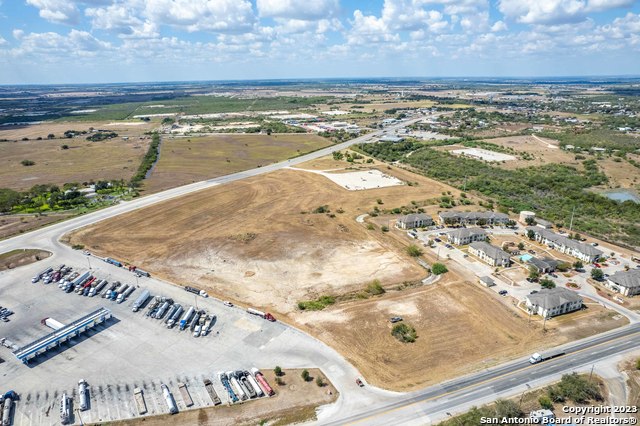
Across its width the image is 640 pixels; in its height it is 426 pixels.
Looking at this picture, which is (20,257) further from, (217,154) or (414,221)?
(217,154)

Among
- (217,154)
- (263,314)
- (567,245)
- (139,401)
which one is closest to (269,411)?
(139,401)

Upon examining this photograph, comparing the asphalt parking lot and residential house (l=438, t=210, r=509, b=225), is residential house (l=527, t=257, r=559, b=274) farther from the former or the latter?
the asphalt parking lot

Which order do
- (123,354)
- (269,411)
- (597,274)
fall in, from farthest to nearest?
(597,274), (123,354), (269,411)

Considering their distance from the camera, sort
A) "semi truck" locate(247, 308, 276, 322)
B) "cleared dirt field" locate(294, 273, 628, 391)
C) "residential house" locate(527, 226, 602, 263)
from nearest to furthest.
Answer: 1. "cleared dirt field" locate(294, 273, 628, 391)
2. "semi truck" locate(247, 308, 276, 322)
3. "residential house" locate(527, 226, 602, 263)

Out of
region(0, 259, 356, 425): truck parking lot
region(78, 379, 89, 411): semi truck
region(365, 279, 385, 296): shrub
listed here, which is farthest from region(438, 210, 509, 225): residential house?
region(78, 379, 89, 411): semi truck

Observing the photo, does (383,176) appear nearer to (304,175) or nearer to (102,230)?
(304,175)

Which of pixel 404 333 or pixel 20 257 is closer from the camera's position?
pixel 404 333

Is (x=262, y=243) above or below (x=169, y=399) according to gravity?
above

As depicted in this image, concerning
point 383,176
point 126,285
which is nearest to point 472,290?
point 126,285
